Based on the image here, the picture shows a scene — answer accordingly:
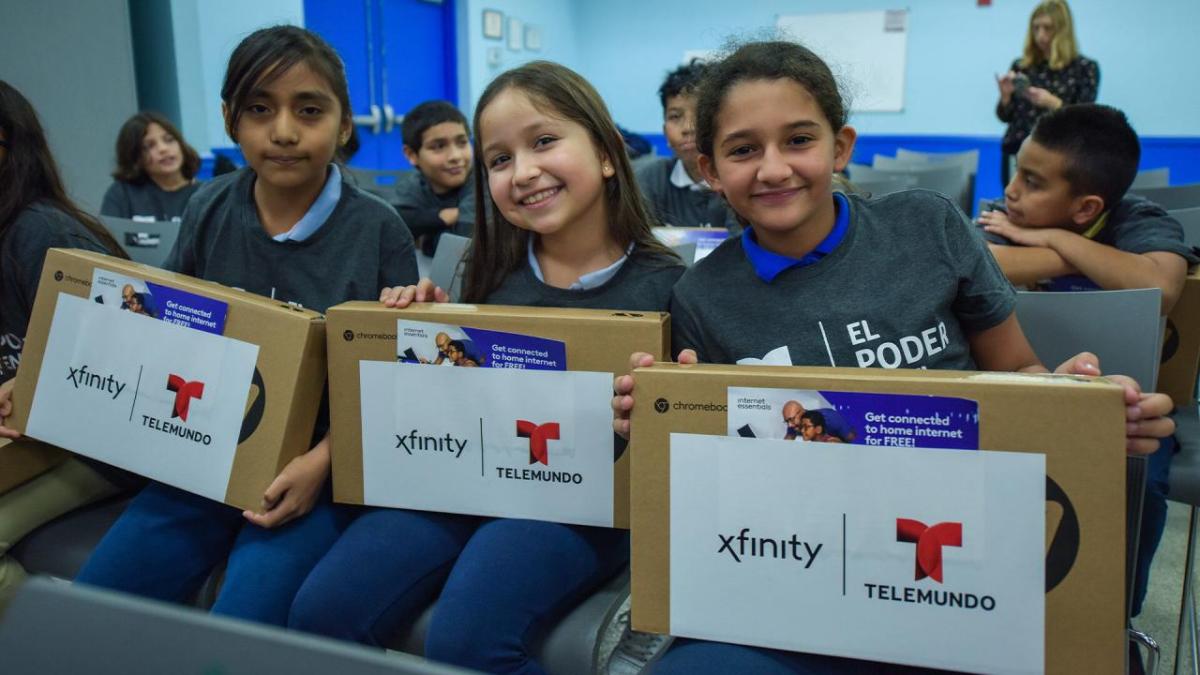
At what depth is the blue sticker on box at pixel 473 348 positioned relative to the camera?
1.07 m

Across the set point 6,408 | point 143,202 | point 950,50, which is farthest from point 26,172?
point 950,50

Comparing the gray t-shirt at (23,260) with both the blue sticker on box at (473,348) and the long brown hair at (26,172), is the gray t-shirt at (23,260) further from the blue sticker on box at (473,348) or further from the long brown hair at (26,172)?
the blue sticker on box at (473,348)

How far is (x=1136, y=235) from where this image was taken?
5.47 feet

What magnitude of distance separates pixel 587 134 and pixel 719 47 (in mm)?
255

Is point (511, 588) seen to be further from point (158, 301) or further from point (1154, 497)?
point (1154, 497)

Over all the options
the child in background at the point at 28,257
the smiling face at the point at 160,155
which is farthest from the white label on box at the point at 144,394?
the smiling face at the point at 160,155

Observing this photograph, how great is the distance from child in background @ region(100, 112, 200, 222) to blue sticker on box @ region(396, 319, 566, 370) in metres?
2.70

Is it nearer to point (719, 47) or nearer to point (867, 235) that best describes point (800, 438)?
point (867, 235)

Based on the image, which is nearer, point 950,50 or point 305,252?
point 305,252

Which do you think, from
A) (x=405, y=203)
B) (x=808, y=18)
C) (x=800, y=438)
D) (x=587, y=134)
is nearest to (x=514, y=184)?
(x=587, y=134)

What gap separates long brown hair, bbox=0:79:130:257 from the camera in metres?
1.54

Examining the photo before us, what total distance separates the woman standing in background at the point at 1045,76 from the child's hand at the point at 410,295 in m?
4.39

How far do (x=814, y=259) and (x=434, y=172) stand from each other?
251 cm

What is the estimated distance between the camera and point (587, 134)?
4.54 feet
